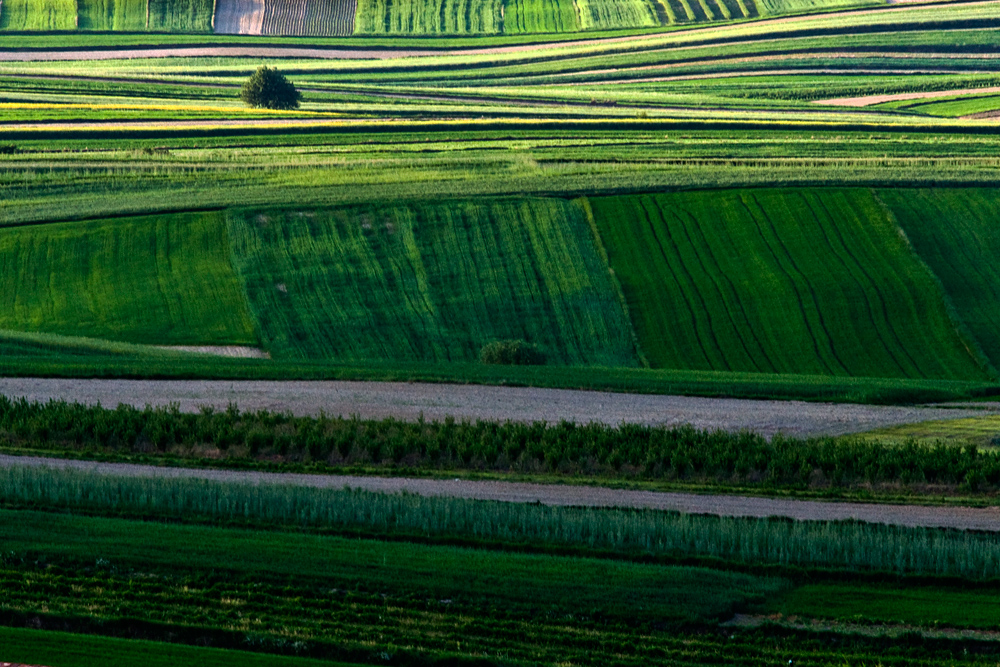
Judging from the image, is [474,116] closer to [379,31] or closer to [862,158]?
[862,158]

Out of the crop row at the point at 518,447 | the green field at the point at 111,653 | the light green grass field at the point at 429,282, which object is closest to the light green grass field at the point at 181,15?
the light green grass field at the point at 429,282

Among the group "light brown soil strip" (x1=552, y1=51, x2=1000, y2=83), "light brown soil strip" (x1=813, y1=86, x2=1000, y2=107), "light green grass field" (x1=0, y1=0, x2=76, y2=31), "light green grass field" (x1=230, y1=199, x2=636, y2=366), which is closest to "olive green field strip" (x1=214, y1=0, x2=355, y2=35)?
"light green grass field" (x1=0, y1=0, x2=76, y2=31)

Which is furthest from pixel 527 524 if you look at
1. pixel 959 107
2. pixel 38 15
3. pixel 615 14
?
pixel 38 15

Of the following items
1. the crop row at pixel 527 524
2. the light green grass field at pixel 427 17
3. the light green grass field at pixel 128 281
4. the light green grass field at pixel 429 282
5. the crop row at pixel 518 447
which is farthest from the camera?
the light green grass field at pixel 427 17

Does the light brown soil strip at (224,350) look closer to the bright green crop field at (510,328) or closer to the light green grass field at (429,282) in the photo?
the bright green crop field at (510,328)

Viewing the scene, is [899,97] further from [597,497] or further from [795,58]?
[597,497]

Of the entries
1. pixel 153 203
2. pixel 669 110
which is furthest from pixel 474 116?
pixel 153 203
